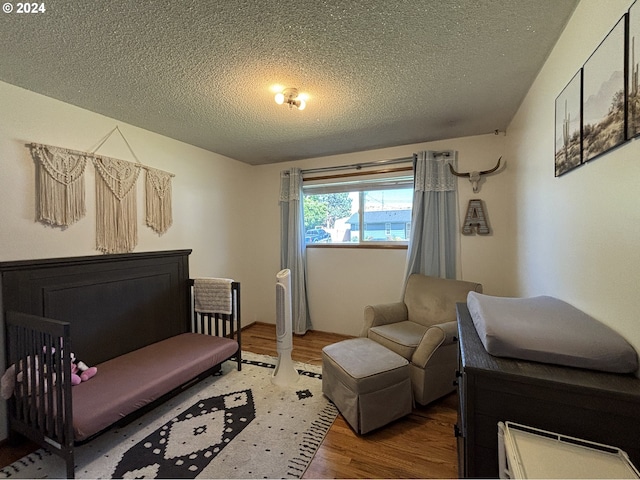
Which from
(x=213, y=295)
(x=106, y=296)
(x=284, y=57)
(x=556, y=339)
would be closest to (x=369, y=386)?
(x=556, y=339)

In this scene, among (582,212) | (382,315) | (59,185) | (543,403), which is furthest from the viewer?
(382,315)

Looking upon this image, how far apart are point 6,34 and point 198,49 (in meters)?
0.87

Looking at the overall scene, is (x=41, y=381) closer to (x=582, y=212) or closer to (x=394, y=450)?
(x=394, y=450)

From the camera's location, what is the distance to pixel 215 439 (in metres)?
1.69

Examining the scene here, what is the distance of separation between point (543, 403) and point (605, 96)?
3.50ft

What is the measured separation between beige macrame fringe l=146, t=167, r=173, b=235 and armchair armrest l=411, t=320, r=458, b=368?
262cm

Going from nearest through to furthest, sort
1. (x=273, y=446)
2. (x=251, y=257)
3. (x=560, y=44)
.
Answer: (x=560, y=44), (x=273, y=446), (x=251, y=257)

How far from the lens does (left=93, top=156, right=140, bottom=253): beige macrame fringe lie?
218 centimetres

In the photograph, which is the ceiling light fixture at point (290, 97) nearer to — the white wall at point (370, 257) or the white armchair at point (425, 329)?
the white wall at point (370, 257)

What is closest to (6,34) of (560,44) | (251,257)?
(560,44)

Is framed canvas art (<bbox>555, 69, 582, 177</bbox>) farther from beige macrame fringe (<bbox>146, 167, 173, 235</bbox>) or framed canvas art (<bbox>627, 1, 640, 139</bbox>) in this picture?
beige macrame fringe (<bbox>146, 167, 173, 235</bbox>)

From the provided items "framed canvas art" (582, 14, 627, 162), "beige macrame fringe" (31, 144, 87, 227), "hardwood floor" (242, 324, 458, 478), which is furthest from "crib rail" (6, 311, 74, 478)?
"framed canvas art" (582, 14, 627, 162)

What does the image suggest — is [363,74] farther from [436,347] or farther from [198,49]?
[436,347]

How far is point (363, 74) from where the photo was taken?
1.66m
